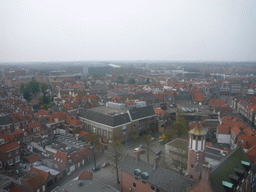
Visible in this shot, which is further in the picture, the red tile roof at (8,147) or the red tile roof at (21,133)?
the red tile roof at (21,133)

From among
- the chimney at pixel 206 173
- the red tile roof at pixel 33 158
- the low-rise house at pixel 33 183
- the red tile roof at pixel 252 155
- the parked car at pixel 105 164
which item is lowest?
the parked car at pixel 105 164

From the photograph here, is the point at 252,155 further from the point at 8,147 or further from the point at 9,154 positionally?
the point at 8,147

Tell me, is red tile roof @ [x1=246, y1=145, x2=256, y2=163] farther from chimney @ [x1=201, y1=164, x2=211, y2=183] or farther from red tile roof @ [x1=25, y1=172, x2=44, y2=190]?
red tile roof @ [x1=25, y1=172, x2=44, y2=190]

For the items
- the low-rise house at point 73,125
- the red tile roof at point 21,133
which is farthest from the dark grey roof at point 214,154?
the red tile roof at point 21,133

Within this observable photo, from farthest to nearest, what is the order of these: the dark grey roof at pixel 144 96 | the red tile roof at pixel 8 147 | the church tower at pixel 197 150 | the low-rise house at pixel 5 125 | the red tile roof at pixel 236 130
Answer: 1. the dark grey roof at pixel 144 96
2. the low-rise house at pixel 5 125
3. the red tile roof at pixel 236 130
4. the red tile roof at pixel 8 147
5. the church tower at pixel 197 150

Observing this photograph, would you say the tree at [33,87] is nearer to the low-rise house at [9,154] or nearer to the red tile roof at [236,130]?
the low-rise house at [9,154]

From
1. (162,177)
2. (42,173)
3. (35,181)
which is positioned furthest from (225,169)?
(42,173)
